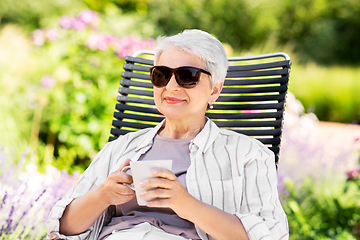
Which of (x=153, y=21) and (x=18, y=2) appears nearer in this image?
(x=153, y=21)

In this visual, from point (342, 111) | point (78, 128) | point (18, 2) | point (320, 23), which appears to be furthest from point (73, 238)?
point (320, 23)

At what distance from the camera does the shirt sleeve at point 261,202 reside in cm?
145

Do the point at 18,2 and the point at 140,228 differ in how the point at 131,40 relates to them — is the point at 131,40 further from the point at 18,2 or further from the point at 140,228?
the point at 18,2

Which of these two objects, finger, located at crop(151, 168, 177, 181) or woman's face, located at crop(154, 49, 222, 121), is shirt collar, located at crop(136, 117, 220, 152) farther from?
finger, located at crop(151, 168, 177, 181)

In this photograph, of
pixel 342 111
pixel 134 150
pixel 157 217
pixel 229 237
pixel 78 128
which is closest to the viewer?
pixel 229 237

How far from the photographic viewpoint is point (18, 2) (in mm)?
14016

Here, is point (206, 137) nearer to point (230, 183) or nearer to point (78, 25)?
point (230, 183)

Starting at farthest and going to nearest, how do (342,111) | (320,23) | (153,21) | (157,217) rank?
(320,23)
(153,21)
(342,111)
(157,217)

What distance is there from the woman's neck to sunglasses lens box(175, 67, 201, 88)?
0.24 meters

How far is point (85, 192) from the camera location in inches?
69.0

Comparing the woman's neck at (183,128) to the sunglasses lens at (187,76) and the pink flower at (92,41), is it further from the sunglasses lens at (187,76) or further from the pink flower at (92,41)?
the pink flower at (92,41)

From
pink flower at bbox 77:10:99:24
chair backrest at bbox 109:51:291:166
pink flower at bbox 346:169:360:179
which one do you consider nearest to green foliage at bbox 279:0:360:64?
pink flower at bbox 77:10:99:24

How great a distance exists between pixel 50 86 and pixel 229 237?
3.41 metres

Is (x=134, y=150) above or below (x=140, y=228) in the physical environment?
above
